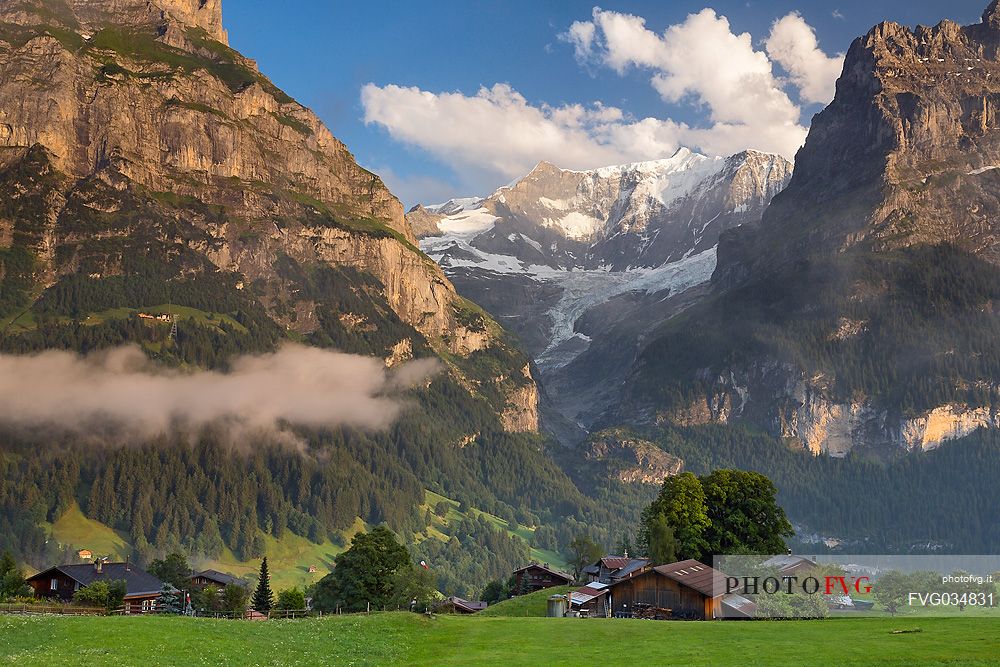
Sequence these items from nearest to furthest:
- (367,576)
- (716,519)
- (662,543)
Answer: (662,543), (367,576), (716,519)

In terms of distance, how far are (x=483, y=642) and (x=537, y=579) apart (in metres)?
116

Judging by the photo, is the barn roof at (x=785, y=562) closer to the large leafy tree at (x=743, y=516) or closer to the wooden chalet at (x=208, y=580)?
the large leafy tree at (x=743, y=516)

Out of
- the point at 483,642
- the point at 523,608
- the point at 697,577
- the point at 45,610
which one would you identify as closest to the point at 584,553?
the point at 523,608

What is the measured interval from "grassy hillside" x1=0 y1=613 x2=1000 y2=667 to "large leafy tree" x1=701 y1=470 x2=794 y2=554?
199ft

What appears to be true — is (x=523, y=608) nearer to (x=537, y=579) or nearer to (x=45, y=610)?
(x=45, y=610)

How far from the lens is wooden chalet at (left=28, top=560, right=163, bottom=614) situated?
137 m

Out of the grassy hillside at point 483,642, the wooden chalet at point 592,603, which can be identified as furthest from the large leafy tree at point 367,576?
the grassy hillside at point 483,642

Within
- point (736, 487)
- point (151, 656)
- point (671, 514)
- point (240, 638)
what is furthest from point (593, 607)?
point (151, 656)

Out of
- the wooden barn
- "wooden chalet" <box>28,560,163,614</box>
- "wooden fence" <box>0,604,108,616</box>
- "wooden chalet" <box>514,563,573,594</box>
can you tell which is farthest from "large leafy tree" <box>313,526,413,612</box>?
"wooden fence" <box>0,604,108,616</box>

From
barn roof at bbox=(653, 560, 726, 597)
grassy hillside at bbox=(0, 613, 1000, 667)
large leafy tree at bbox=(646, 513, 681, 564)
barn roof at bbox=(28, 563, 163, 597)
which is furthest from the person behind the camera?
barn roof at bbox=(28, 563, 163, 597)

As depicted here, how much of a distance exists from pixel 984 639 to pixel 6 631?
64351 mm

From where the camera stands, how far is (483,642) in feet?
238

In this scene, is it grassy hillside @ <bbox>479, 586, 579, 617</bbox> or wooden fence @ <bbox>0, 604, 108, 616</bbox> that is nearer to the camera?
wooden fence @ <bbox>0, 604, 108, 616</bbox>

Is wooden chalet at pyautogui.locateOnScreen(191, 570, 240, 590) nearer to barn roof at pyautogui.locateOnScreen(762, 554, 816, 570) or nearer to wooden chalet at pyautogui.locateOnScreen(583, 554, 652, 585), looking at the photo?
wooden chalet at pyautogui.locateOnScreen(583, 554, 652, 585)
